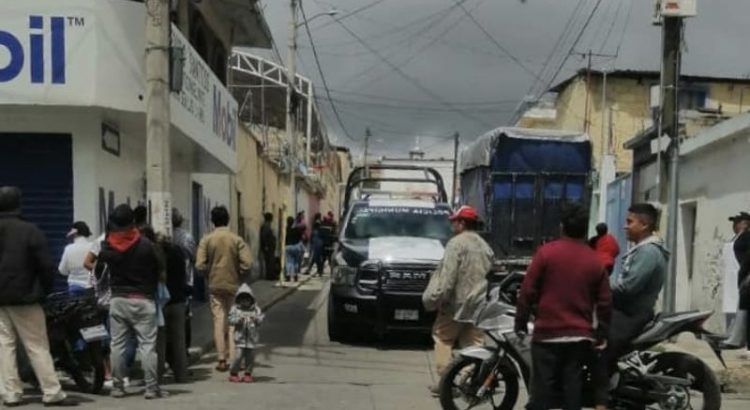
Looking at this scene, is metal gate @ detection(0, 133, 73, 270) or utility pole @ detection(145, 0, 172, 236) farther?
metal gate @ detection(0, 133, 73, 270)

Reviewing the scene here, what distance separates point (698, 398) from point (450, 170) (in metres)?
36.6

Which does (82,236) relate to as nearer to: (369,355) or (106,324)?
(106,324)

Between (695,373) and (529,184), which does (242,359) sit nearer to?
(695,373)

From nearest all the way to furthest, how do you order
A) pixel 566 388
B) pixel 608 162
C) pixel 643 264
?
pixel 566 388, pixel 643 264, pixel 608 162

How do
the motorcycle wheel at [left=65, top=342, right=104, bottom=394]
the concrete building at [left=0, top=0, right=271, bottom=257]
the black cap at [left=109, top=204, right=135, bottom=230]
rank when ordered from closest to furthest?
the black cap at [left=109, top=204, right=135, bottom=230] < the motorcycle wheel at [left=65, top=342, right=104, bottom=394] < the concrete building at [left=0, top=0, right=271, bottom=257]

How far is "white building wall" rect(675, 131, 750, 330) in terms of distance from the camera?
1291 centimetres

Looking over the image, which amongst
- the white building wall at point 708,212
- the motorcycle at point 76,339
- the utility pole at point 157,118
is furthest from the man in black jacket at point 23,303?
the white building wall at point 708,212

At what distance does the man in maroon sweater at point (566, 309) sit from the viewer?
6.00 meters

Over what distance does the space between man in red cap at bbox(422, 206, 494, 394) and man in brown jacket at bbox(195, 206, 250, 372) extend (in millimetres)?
2472

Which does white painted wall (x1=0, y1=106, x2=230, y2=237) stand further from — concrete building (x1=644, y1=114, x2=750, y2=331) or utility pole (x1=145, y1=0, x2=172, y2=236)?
concrete building (x1=644, y1=114, x2=750, y2=331)

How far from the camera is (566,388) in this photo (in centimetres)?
605

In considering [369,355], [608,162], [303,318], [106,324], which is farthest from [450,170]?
[106,324]

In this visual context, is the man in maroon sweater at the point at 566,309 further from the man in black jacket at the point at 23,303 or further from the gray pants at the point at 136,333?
the man in black jacket at the point at 23,303

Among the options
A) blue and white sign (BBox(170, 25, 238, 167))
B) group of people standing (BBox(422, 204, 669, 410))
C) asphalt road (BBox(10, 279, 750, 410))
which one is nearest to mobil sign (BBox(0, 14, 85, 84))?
blue and white sign (BBox(170, 25, 238, 167))
